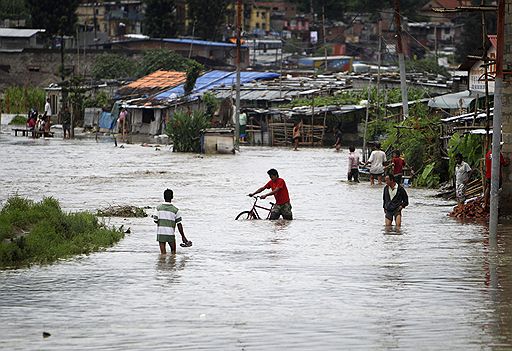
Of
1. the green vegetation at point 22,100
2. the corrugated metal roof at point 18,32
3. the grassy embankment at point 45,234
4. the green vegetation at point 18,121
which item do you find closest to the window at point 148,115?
the green vegetation at point 18,121

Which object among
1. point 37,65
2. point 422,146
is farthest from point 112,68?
point 422,146

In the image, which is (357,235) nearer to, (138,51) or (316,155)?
(316,155)

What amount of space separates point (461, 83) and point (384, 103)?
562 centimetres

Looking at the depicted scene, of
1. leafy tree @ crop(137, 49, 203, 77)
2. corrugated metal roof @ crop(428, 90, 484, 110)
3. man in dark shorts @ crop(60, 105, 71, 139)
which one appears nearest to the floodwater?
corrugated metal roof @ crop(428, 90, 484, 110)

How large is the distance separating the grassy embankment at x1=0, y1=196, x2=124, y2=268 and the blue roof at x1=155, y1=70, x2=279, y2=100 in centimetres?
3360

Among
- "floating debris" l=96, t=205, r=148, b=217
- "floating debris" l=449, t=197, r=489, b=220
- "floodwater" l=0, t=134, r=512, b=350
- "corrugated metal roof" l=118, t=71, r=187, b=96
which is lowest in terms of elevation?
"floodwater" l=0, t=134, r=512, b=350

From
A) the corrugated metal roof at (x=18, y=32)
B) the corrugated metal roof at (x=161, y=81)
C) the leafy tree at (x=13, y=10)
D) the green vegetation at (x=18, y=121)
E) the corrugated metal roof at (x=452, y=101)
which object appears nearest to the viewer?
the corrugated metal roof at (x=452, y=101)

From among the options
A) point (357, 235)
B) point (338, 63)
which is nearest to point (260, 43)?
point (338, 63)

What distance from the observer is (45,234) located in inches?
695

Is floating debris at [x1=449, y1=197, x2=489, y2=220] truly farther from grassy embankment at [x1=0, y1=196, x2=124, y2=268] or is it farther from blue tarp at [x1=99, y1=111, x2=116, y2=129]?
blue tarp at [x1=99, y1=111, x2=116, y2=129]

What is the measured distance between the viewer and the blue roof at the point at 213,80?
176 ft

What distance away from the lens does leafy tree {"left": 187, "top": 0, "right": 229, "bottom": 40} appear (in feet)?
265

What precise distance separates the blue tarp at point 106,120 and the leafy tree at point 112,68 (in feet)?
44.3

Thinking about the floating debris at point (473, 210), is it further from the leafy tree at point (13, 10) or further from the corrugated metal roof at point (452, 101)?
the leafy tree at point (13, 10)
